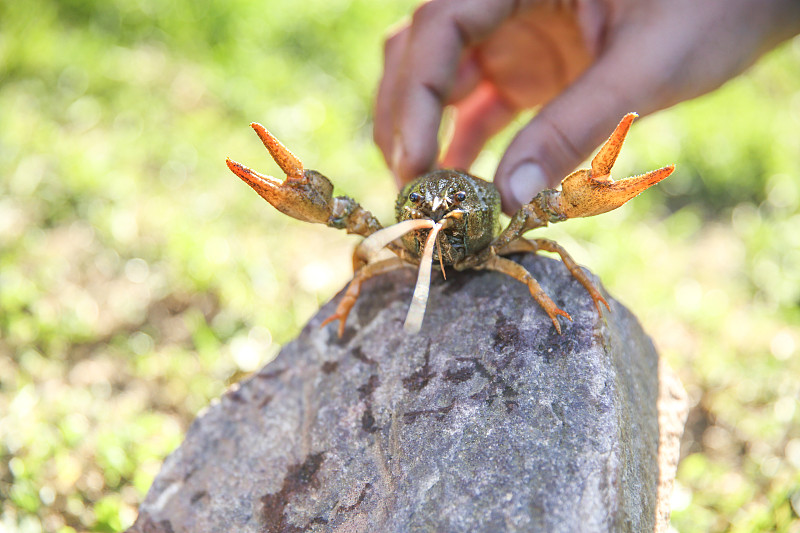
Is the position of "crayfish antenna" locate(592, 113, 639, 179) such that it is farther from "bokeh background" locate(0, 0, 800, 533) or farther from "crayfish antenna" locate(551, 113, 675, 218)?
"bokeh background" locate(0, 0, 800, 533)

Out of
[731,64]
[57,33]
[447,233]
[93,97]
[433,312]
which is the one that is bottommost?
[731,64]

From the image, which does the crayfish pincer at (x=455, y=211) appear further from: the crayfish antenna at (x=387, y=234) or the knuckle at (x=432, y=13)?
the knuckle at (x=432, y=13)

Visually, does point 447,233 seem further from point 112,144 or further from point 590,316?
point 112,144

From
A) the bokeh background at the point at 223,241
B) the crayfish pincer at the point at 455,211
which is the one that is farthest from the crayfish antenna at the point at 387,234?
the bokeh background at the point at 223,241

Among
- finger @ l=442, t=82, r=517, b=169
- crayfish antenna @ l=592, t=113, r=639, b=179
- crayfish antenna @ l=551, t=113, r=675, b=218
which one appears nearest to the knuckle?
finger @ l=442, t=82, r=517, b=169

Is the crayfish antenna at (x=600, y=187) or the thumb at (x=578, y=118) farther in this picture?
the thumb at (x=578, y=118)

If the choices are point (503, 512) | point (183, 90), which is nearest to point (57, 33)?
point (183, 90)

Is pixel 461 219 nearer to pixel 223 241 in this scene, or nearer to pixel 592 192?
pixel 592 192
